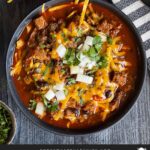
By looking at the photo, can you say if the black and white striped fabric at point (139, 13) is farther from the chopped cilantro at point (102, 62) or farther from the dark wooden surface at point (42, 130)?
the chopped cilantro at point (102, 62)

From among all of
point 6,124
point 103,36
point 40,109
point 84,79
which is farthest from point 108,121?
point 6,124

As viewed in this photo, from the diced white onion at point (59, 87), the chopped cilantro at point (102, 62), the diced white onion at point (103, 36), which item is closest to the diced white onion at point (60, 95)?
the diced white onion at point (59, 87)

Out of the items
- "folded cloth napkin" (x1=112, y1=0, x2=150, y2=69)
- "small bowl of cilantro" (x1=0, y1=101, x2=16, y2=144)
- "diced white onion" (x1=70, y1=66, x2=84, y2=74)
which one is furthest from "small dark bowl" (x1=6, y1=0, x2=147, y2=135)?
"diced white onion" (x1=70, y1=66, x2=84, y2=74)

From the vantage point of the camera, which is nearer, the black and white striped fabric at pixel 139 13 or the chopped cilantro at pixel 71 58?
the chopped cilantro at pixel 71 58

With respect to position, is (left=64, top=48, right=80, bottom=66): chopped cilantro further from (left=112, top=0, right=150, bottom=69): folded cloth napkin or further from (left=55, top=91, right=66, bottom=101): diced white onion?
(left=112, top=0, right=150, bottom=69): folded cloth napkin

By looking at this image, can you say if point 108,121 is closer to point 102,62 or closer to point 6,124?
point 102,62

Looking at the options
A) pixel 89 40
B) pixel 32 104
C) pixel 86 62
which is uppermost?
pixel 89 40
